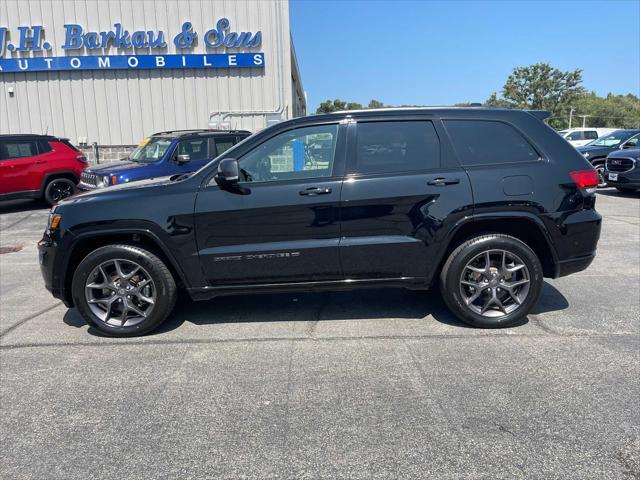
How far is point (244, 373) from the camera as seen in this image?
3619 millimetres

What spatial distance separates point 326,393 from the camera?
3.31 meters

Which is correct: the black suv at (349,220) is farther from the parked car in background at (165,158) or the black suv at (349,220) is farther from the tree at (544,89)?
the tree at (544,89)

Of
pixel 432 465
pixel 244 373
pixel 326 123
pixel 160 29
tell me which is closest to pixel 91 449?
pixel 244 373

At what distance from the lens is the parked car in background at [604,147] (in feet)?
47.7

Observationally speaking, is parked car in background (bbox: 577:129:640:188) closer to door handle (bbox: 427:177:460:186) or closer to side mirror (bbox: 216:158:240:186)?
door handle (bbox: 427:177:460:186)

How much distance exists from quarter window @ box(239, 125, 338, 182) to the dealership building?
1214cm

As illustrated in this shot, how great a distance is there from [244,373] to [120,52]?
49.8 ft

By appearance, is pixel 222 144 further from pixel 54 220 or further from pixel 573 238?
pixel 573 238

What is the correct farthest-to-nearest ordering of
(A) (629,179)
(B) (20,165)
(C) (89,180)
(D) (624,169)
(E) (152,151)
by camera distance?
(D) (624,169) → (A) (629,179) → (B) (20,165) → (E) (152,151) → (C) (89,180)

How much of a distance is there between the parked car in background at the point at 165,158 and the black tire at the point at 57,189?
227 centimetres

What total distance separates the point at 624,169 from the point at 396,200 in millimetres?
11362

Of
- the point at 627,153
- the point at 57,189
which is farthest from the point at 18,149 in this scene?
the point at 627,153

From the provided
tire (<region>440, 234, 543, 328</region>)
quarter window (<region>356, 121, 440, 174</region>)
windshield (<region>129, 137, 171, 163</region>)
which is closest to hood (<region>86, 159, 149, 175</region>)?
windshield (<region>129, 137, 171, 163</region>)

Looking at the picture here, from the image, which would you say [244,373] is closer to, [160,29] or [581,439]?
[581,439]
